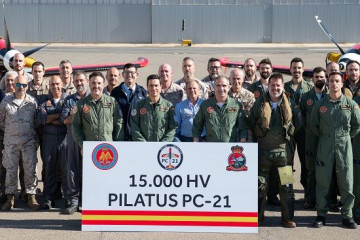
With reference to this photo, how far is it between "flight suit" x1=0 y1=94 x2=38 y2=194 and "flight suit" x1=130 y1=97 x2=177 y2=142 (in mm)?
1526

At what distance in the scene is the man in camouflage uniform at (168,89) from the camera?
8.69 m

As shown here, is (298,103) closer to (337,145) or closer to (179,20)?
(337,145)

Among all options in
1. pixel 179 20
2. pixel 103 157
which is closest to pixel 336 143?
pixel 103 157

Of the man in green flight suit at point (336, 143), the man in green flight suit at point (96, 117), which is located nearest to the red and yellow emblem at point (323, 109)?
the man in green flight suit at point (336, 143)

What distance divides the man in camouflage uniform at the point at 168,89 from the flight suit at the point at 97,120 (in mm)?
960

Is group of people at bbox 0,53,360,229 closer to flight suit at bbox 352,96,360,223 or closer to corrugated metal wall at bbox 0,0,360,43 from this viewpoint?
A: flight suit at bbox 352,96,360,223

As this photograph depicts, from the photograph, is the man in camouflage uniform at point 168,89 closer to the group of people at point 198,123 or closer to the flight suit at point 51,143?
the group of people at point 198,123

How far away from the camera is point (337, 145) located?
7.60 metres

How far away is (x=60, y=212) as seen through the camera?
8.37m

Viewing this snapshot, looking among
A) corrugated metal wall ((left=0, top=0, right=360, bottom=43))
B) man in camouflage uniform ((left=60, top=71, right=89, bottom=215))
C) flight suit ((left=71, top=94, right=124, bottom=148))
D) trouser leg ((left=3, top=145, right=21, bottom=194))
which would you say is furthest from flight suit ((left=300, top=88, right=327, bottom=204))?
corrugated metal wall ((left=0, top=0, right=360, bottom=43))

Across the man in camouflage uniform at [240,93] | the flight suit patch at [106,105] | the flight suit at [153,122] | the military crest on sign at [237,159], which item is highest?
the man in camouflage uniform at [240,93]

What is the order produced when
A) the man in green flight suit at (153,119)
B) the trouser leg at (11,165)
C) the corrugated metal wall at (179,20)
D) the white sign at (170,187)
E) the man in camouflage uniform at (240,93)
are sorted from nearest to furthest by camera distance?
the white sign at (170,187), the man in green flight suit at (153,119), the man in camouflage uniform at (240,93), the trouser leg at (11,165), the corrugated metal wall at (179,20)

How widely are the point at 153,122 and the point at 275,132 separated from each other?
1.47 meters

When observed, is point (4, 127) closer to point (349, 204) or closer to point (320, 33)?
point (349, 204)
